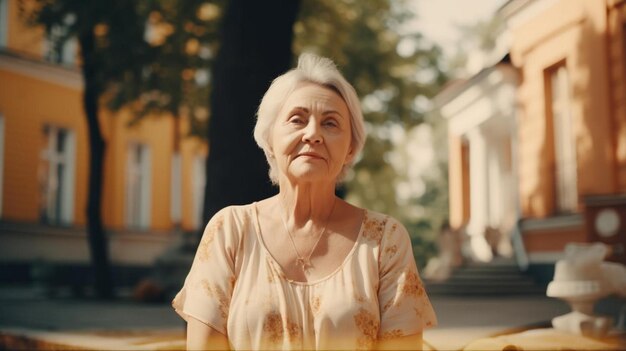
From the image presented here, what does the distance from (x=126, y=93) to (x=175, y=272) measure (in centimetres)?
564

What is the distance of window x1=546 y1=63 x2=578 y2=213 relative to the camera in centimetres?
304

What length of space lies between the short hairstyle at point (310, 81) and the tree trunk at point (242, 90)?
69.2 inches

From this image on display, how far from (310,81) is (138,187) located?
1127cm

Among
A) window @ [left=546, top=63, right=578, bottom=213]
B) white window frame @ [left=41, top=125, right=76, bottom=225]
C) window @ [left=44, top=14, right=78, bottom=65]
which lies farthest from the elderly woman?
white window frame @ [left=41, top=125, right=76, bottom=225]

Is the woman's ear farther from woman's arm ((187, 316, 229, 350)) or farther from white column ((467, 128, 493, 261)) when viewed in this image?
white column ((467, 128, 493, 261))

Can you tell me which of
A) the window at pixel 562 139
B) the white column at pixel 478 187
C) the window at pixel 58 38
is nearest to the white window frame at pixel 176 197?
the window at pixel 58 38

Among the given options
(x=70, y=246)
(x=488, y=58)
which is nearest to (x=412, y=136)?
(x=488, y=58)

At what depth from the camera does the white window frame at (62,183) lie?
1108cm

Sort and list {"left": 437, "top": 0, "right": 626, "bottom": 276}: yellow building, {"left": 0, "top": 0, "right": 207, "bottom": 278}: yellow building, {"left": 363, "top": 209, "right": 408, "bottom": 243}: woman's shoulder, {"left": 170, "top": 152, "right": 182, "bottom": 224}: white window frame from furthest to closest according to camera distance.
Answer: {"left": 170, "top": 152, "right": 182, "bottom": 224}: white window frame, {"left": 0, "top": 0, "right": 207, "bottom": 278}: yellow building, {"left": 437, "top": 0, "right": 626, "bottom": 276}: yellow building, {"left": 363, "top": 209, "right": 408, "bottom": 243}: woman's shoulder

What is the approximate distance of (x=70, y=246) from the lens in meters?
13.1

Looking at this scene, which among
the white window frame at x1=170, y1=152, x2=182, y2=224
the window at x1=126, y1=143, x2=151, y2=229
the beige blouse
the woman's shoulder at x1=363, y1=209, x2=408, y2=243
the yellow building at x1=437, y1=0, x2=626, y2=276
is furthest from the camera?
the window at x1=126, y1=143, x2=151, y2=229

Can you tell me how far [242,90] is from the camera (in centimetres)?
405

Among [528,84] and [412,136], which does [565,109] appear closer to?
[528,84]

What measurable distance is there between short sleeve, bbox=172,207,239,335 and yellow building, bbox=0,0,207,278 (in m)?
7.18
